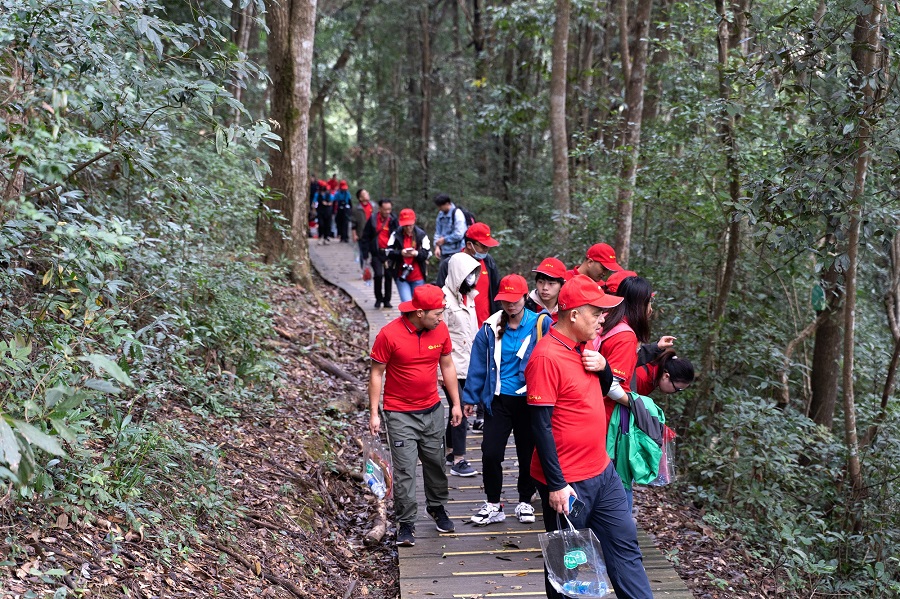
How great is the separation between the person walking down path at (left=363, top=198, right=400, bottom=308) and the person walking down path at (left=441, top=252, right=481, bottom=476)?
4.91 m

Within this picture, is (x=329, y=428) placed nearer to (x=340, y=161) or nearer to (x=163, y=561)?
(x=163, y=561)

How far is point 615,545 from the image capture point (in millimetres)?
4398

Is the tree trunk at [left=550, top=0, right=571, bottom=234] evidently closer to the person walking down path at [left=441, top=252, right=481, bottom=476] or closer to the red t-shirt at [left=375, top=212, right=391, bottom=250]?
the red t-shirt at [left=375, top=212, right=391, bottom=250]

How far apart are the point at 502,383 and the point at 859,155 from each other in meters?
4.13

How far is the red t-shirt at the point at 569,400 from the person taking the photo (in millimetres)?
4250

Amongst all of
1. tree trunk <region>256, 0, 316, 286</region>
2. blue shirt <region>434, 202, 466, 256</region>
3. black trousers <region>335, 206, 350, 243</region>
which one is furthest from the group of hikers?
black trousers <region>335, 206, 350, 243</region>

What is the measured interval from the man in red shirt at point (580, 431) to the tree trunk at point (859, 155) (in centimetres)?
381

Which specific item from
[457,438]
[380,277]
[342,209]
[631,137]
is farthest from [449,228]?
[342,209]

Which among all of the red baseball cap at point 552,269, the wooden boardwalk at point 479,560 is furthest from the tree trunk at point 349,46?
the wooden boardwalk at point 479,560

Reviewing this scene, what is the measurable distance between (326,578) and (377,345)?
1.81m

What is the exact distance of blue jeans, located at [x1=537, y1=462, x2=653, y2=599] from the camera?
14.3ft

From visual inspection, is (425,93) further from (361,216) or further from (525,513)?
(525,513)

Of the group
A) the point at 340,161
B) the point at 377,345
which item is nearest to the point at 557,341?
the point at 377,345

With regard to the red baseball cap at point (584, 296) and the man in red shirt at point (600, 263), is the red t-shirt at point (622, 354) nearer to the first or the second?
the red baseball cap at point (584, 296)
